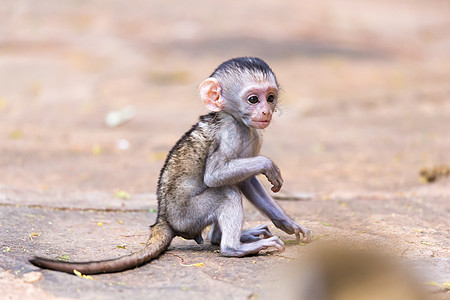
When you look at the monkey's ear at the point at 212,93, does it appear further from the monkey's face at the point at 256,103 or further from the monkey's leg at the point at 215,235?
the monkey's leg at the point at 215,235

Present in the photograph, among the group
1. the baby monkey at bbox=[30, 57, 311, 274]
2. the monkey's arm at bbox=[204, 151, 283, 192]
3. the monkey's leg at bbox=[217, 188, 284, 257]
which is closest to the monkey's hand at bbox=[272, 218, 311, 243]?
the baby monkey at bbox=[30, 57, 311, 274]

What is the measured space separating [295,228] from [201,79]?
924 cm

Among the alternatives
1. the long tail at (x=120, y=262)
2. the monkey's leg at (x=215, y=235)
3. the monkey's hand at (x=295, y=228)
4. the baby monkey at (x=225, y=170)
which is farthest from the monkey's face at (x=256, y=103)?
the long tail at (x=120, y=262)

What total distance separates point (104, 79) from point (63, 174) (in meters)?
6.08

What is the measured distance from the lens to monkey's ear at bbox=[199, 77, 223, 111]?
17.6 feet

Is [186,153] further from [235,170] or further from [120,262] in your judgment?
[120,262]

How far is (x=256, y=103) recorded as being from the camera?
525 centimetres

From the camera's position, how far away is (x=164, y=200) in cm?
541

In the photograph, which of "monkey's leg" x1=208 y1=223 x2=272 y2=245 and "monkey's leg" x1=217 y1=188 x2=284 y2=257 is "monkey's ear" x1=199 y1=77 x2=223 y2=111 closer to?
"monkey's leg" x1=217 y1=188 x2=284 y2=257

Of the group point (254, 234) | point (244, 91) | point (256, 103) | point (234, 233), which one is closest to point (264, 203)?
point (254, 234)

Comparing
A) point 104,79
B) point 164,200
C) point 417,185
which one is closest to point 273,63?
point 104,79

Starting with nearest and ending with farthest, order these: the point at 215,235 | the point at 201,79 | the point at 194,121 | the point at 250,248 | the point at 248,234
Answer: the point at 250,248
the point at 248,234
the point at 215,235
the point at 194,121
the point at 201,79

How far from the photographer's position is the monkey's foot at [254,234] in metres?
5.44

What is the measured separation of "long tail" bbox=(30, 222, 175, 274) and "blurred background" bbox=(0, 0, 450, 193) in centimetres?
177
